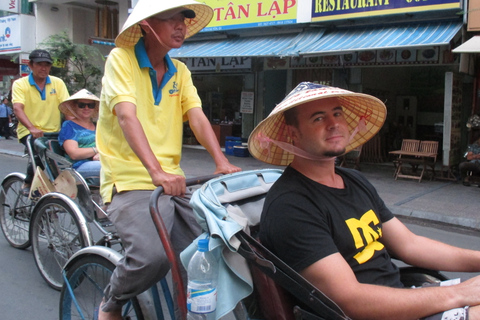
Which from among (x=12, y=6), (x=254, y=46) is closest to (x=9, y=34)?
(x=12, y=6)

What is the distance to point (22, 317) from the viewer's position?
11.1 feet

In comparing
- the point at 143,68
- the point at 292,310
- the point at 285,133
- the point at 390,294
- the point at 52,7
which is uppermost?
the point at 52,7

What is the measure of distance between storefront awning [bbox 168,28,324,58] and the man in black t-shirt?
7575 mm

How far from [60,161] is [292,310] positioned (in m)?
2.87

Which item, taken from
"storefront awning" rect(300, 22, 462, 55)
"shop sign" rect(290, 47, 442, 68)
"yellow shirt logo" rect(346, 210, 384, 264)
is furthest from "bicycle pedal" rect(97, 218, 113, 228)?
"shop sign" rect(290, 47, 442, 68)

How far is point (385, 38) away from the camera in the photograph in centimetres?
907

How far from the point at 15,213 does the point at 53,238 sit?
1.19 metres

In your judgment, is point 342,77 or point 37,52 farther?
point 342,77

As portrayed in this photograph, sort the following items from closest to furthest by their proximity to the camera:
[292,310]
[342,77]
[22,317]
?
[292,310] → [22,317] → [342,77]

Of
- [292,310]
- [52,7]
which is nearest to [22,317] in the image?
[292,310]

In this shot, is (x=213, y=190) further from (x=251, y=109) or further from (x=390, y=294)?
(x=251, y=109)

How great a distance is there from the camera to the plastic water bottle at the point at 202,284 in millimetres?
1639

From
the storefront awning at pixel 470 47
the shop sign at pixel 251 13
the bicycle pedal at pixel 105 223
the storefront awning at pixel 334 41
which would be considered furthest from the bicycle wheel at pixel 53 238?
the shop sign at pixel 251 13

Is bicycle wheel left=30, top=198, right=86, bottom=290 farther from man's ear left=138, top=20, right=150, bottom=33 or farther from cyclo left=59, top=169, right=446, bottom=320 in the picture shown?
man's ear left=138, top=20, right=150, bottom=33
